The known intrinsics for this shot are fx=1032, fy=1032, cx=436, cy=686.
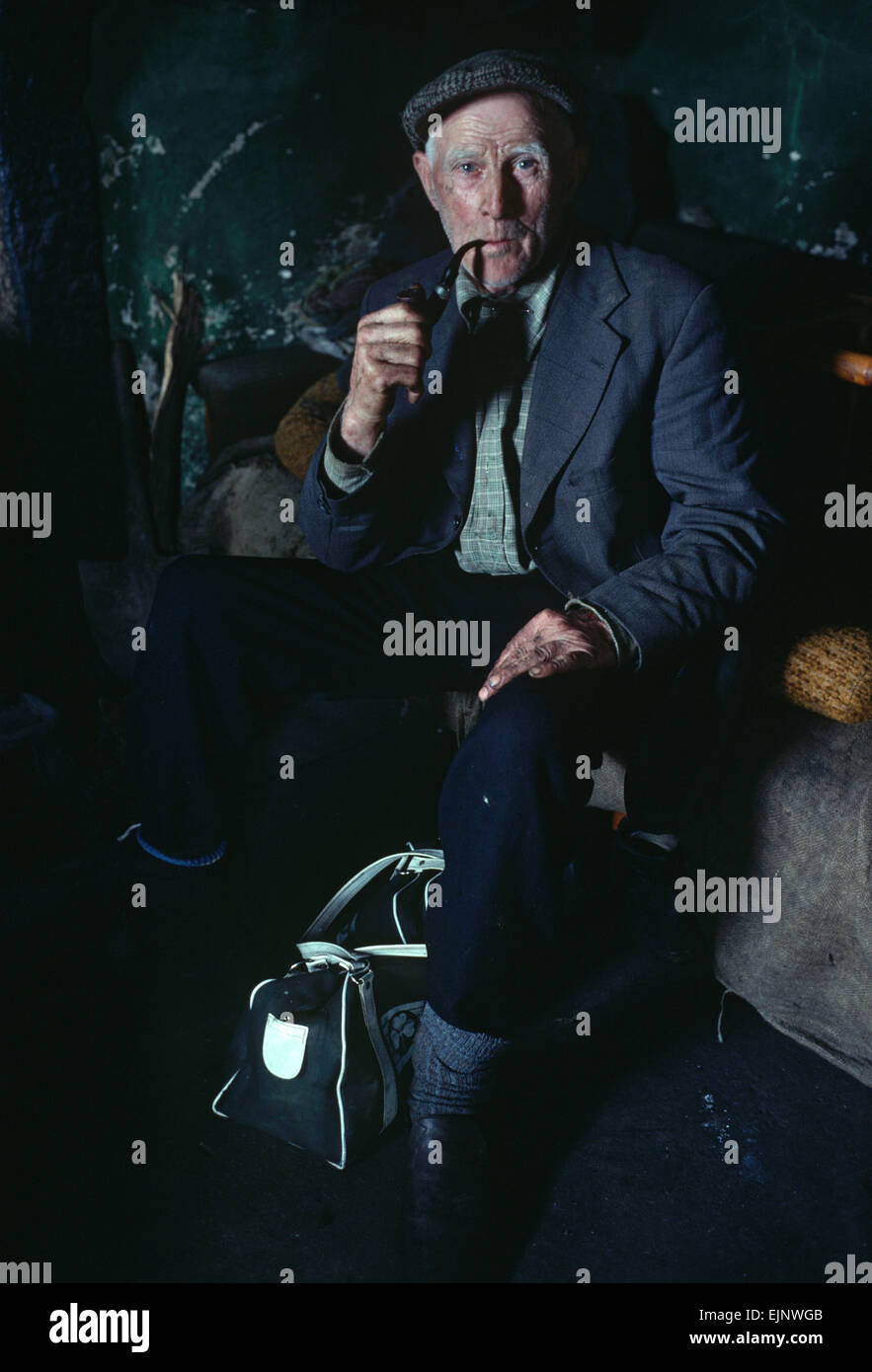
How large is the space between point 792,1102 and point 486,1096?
69 centimetres

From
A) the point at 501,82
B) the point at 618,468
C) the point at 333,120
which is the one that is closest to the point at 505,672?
the point at 618,468

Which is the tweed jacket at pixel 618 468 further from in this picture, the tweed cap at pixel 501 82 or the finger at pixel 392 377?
the tweed cap at pixel 501 82

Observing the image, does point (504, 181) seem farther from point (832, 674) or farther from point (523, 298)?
point (832, 674)

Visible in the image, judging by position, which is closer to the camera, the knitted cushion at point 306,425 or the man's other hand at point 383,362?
the man's other hand at point 383,362

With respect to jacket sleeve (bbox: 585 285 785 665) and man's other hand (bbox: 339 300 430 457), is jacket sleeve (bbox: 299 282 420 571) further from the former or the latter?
jacket sleeve (bbox: 585 285 785 665)

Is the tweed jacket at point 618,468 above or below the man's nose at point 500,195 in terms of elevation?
below

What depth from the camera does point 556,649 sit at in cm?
191

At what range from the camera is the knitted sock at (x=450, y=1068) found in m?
1.98

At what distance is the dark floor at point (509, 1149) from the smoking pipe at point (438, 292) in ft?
4.55

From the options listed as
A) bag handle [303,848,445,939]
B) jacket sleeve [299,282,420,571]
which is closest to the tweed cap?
jacket sleeve [299,282,420,571]

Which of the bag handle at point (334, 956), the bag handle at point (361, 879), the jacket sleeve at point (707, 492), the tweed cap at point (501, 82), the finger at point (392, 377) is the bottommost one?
the bag handle at point (334, 956)

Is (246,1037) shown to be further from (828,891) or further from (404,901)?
(828,891)

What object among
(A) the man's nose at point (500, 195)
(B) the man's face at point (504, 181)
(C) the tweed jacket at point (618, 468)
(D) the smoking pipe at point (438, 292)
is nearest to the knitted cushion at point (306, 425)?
(C) the tweed jacket at point (618, 468)

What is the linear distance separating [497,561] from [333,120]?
2.99 metres
